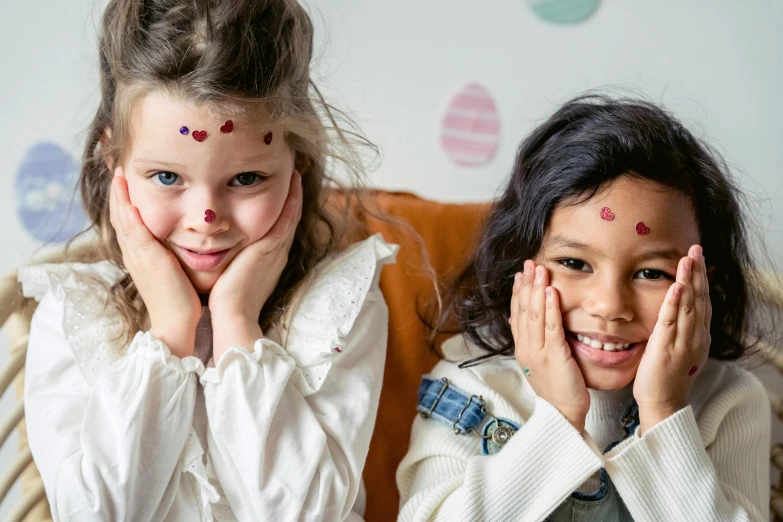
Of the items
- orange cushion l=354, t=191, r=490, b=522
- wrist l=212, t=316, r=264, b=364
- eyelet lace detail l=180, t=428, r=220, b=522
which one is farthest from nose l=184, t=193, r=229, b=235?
orange cushion l=354, t=191, r=490, b=522

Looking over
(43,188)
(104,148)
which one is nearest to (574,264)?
(104,148)

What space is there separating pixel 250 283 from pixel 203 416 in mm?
175

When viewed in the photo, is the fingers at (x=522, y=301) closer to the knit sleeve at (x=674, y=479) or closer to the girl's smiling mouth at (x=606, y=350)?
the girl's smiling mouth at (x=606, y=350)

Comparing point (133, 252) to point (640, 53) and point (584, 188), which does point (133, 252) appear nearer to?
point (584, 188)

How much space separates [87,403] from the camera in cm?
103

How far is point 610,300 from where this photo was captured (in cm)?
94

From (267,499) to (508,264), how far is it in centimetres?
43

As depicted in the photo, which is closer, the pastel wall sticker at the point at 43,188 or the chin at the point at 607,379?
the chin at the point at 607,379

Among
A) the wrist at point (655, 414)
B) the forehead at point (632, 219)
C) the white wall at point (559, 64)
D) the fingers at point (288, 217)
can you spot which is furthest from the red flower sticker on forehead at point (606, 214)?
the white wall at point (559, 64)

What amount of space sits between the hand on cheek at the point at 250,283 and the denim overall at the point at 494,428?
0.83ft

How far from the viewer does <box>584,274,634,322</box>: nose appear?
94 centimetres

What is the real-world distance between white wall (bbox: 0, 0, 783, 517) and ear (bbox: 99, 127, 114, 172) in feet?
1.75

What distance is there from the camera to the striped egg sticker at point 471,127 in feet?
5.43

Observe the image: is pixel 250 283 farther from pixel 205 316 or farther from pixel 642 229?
pixel 642 229
